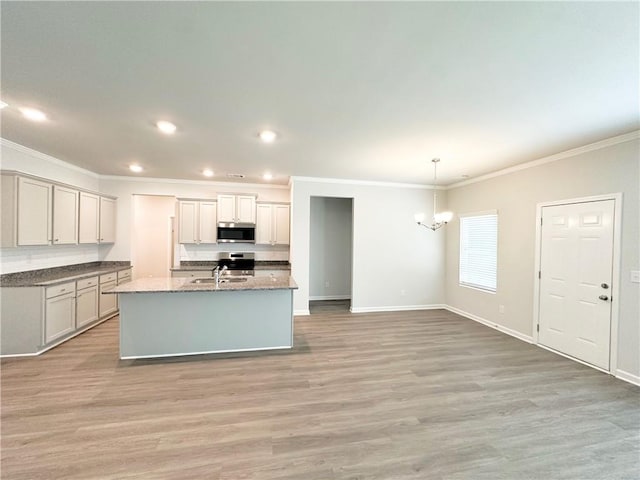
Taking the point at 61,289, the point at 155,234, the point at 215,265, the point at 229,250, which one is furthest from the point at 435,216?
the point at 155,234

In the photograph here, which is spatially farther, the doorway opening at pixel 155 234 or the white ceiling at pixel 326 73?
the doorway opening at pixel 155 234

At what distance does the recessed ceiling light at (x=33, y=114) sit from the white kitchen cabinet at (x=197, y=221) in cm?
293

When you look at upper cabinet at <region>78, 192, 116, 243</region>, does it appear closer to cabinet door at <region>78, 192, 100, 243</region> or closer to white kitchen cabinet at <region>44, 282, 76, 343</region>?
cabinet door at <region>78, 192, 100, 243</region>

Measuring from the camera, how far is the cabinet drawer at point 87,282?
14.1 feet

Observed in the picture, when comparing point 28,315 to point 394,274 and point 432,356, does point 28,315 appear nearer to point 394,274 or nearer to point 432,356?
point 432,356

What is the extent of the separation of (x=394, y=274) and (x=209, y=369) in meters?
4.13

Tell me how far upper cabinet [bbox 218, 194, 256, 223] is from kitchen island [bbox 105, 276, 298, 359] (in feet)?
7.04

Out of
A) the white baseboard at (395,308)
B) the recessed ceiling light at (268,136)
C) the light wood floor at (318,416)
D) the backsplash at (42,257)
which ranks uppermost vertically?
the recessed ceiling light at (268,136)

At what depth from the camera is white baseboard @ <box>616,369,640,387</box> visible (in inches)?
120

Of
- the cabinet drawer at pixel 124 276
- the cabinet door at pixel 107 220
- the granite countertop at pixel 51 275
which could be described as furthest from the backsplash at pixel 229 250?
the cabinet door at pixel 107 220

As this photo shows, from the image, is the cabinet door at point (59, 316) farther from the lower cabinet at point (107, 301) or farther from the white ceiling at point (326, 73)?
the white ceiling at point (326, 73)

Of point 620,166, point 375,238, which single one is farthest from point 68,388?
point 620,166

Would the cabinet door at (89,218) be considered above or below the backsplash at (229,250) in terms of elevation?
above

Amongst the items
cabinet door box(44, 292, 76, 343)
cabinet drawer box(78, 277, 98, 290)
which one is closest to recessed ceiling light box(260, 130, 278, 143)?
cabinet door box(44, 292, 76, 343)
